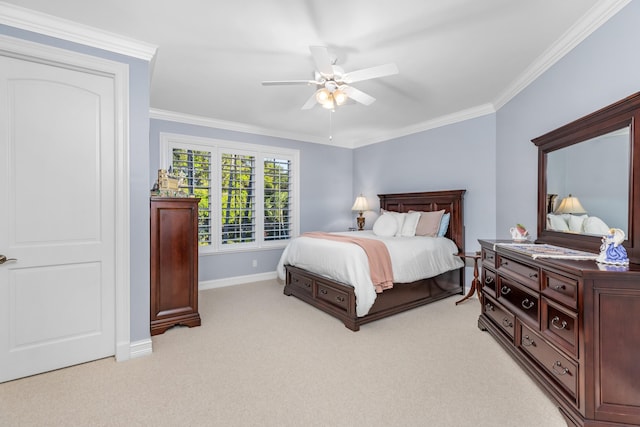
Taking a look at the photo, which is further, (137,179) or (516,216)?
(516,216)

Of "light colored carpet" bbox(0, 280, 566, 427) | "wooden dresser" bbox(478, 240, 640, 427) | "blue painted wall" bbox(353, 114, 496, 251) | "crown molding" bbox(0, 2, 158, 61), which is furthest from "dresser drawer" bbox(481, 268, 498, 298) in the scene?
"crown molding" bbox(0, 2, 158, 61)

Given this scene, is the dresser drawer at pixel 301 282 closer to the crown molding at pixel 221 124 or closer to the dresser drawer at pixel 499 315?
the dresser drawer at pixel 499 315

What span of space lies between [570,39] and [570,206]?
138 centimetres

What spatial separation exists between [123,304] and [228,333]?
1018mm

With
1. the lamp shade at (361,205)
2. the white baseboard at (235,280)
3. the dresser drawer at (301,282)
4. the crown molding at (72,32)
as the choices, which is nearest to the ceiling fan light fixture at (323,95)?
the crown molding at (72,32)

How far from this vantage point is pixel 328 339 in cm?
294

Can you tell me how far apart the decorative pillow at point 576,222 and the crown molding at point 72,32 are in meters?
3.80

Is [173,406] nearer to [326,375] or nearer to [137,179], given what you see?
[326,375]

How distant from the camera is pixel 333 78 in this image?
8.93 feet

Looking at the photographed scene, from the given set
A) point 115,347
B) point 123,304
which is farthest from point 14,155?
point 115,347

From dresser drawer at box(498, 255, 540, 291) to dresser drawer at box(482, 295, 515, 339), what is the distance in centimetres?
34

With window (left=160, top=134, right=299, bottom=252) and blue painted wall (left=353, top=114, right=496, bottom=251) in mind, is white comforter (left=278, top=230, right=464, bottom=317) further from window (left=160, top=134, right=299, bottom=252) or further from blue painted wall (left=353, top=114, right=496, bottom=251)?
window (left=160, top=134, right=299, bottom=252)

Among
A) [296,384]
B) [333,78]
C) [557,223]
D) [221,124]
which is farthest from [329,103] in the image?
[221,124]

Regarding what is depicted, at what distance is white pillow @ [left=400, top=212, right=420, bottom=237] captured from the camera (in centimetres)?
451
